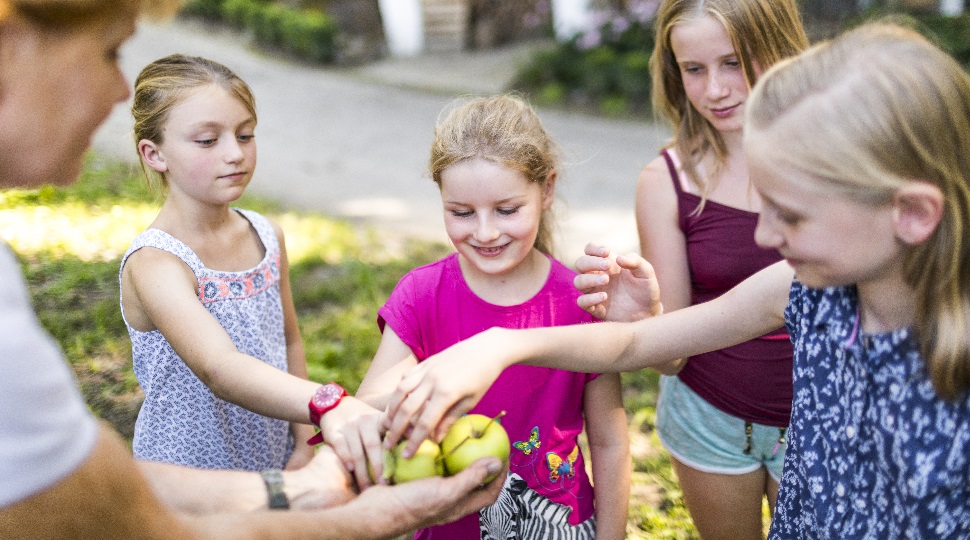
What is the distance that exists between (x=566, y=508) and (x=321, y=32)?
11.5 metres

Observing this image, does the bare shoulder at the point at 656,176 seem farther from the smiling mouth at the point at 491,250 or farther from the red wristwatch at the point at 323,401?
the red wristwatch at the point at 323,401

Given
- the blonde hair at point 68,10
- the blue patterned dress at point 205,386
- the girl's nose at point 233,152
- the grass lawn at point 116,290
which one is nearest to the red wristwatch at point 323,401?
the blue patterned dress at point 205,386

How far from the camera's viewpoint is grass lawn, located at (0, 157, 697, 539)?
3826mm

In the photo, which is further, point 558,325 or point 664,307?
point 664,307

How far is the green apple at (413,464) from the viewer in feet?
6.31

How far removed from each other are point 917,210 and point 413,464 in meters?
1.13

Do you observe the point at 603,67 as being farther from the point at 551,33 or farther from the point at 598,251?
the point at 598,251

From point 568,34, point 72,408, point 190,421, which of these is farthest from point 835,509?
point 568,34

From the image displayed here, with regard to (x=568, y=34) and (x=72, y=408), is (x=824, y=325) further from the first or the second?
(x=568, y=34)

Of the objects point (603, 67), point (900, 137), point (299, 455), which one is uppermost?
point (603, 67)

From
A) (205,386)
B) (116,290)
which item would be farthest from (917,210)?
(116,290)

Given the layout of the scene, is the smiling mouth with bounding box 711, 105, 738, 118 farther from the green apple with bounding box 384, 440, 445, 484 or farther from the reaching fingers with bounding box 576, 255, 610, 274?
the green apple with bounding box 384, 440, 445, 484

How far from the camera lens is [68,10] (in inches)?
54.6

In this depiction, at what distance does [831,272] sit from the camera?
5.19ft
